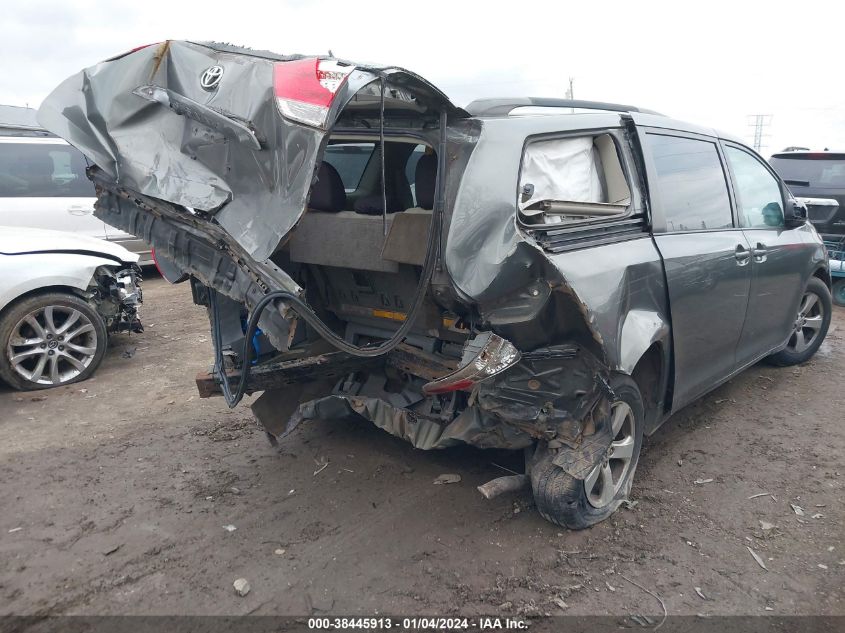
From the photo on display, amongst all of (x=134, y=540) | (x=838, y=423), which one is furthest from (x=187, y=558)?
(x=838, y=423)

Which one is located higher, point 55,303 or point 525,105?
point 525,105

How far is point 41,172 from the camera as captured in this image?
8445 millimetres

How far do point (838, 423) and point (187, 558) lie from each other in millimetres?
4266

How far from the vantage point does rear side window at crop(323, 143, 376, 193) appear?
4148 millimetres

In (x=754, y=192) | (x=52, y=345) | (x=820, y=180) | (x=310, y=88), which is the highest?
(x=310, y=88)

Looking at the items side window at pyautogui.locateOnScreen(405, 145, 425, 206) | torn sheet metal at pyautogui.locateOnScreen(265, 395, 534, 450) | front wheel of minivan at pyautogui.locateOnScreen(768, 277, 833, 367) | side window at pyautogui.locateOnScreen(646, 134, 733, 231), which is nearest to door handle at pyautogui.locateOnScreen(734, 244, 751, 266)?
side window at pyautogui.locateOnScreen(646, 134, 733, 231)

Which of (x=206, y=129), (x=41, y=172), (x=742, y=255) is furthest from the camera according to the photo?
(x=41, y=172)

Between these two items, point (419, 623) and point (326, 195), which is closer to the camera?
point (419, 623)

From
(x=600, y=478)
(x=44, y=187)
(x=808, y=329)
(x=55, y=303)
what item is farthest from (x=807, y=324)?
(x=44, y=187)

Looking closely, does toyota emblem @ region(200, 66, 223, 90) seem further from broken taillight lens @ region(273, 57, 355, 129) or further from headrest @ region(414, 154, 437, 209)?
headrest @ region(414, 154, 437, 209)

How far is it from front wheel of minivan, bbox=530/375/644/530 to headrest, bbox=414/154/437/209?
4.12 ft

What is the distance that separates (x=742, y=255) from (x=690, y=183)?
0.61 m

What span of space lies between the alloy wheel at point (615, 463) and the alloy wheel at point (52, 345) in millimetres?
4323

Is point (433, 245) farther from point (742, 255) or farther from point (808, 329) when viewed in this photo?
point (808, 329)
